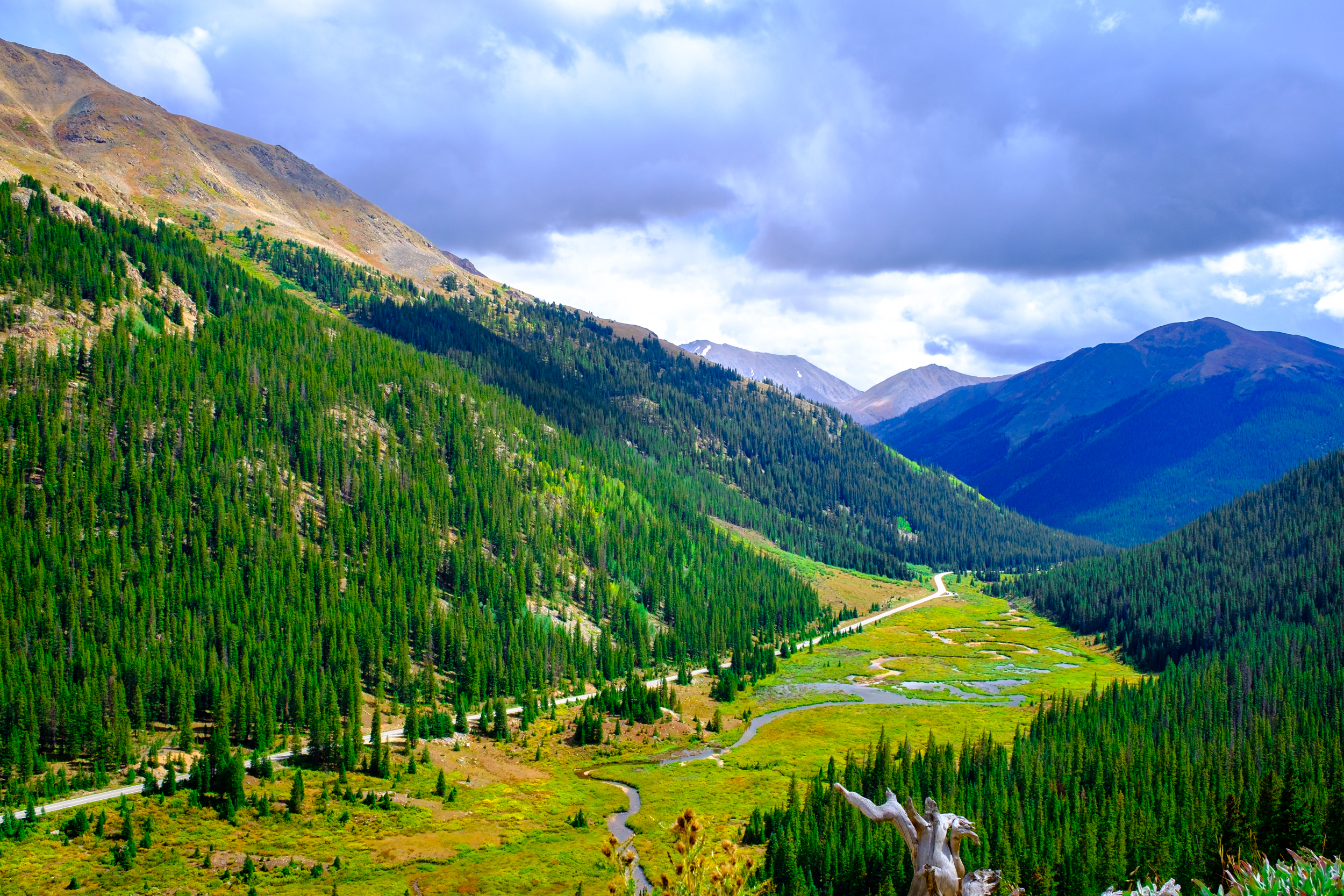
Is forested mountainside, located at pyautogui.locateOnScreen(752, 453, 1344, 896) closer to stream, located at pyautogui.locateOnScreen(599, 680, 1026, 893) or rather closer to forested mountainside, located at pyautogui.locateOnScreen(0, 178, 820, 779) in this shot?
stream, located at pyautogui.locateOnScreen(599, 680, 1026, 893)

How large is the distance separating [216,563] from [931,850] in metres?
147

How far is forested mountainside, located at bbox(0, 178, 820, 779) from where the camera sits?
110062 mm

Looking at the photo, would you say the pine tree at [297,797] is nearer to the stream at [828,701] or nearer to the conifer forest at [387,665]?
the conifer forest at [387,665]

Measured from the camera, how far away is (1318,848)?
7344cm

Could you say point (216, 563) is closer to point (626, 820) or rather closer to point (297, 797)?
point (297, 797)

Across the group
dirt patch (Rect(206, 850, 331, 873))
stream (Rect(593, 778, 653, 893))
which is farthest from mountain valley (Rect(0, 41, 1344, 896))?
stream (Rect(593, 778, 653, 893))

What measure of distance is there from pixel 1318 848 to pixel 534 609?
459ft

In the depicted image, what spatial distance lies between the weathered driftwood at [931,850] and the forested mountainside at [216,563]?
98.4 metres

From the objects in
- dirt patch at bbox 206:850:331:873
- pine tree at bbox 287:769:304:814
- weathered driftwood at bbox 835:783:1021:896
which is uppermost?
weathered driftwood at bbox 835:783:1021:896

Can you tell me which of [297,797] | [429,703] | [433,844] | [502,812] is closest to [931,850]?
[433,844]

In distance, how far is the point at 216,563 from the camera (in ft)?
465

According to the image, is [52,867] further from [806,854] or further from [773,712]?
[773,712]

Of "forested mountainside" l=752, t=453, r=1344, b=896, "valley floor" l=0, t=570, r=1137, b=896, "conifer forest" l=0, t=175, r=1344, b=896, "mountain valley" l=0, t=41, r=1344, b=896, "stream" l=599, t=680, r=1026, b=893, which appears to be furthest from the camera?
"stream" l=599, t=680, r=1026, b=893

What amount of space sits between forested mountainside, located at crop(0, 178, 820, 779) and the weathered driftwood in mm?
98443
